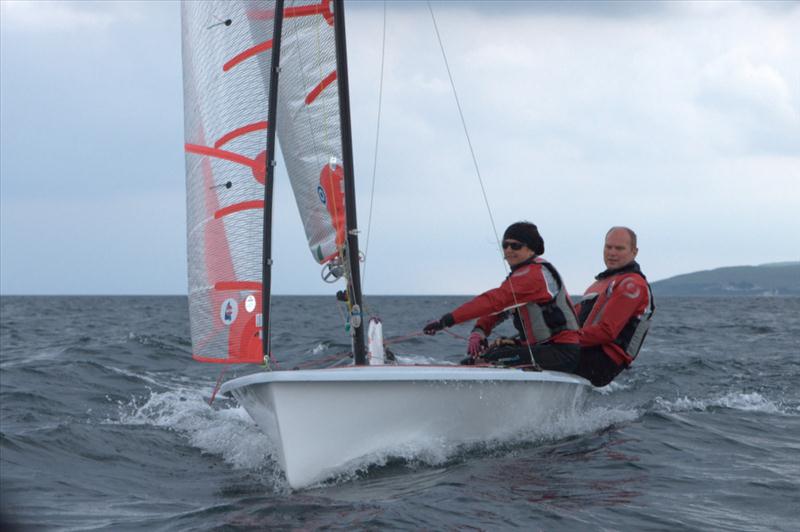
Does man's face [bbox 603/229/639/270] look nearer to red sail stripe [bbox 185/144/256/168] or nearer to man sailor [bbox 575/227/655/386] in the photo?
man sailor [bbox 575/227/655/386]

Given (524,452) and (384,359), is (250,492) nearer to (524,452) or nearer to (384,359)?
(384,359)

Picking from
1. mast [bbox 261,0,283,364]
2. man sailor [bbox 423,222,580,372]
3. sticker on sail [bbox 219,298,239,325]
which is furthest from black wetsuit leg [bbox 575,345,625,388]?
sticker on sail [bbox 219,298,239,325]

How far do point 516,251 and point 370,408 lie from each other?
1598mm

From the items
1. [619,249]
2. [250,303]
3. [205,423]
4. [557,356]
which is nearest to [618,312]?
[619,249]

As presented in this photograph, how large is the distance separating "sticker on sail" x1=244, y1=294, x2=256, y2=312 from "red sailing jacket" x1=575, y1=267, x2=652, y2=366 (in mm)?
2428

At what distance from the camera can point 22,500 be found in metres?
5.51

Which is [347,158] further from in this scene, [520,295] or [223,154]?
[520,295]

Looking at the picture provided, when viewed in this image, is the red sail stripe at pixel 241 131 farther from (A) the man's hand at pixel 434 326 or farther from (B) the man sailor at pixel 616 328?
(B) the man sailor at pixel 616 328

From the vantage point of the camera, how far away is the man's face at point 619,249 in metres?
7.37

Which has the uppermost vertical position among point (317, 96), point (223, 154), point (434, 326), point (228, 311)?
point (317, 96)

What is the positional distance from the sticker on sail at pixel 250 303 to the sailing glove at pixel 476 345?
5.28ft

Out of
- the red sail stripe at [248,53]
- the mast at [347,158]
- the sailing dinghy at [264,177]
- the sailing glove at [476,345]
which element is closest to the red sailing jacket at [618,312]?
the sailing dinghy at [264,177]

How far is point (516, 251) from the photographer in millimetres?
6344

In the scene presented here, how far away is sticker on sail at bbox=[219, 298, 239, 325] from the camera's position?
21.3 feet
